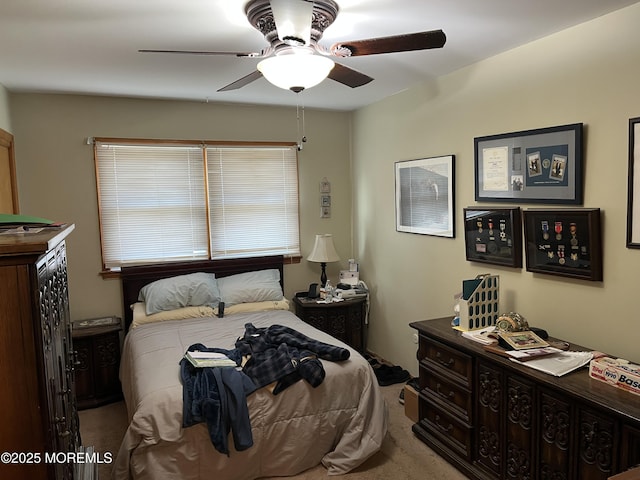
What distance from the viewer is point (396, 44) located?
194 centimetres

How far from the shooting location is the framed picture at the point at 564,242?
2.37 metres

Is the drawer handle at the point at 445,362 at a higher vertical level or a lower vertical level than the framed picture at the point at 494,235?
lower

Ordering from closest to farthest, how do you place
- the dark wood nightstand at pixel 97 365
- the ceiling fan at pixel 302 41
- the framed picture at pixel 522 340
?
the ceiling fan at pixel 302 41
the framed picture at pixel 522 340
the dark wood nightstand at pixel 97 365

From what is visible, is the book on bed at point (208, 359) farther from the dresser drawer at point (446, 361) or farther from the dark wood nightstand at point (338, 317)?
the dark wood nightstand at point (338, 317)

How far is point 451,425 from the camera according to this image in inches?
112

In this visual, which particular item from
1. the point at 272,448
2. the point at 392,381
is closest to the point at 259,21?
the point at 272,448

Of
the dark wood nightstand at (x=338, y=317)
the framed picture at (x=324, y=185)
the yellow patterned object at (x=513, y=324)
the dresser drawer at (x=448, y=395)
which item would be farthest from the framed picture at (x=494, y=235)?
the framed picture at (x=324, y=185)

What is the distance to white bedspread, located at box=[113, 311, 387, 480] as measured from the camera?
8.05 feet

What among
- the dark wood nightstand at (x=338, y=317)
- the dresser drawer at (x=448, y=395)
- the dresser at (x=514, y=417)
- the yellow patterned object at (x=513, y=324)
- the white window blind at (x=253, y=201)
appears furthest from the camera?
the white window blind at (x=253, y=201)

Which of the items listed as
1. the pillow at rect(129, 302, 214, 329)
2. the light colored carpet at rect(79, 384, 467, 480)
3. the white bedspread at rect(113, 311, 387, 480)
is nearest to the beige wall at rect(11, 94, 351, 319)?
the pillow at rect(129, 302, 214, 329)

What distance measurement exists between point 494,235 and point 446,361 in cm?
89

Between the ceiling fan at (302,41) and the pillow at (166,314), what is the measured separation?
8.09ft

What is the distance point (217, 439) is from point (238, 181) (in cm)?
264

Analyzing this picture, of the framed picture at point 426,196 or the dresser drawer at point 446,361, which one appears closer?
the dresser drawer at point 446,361
